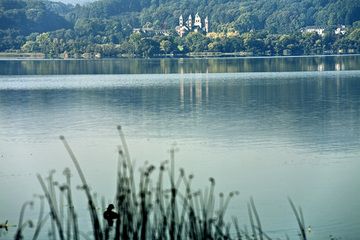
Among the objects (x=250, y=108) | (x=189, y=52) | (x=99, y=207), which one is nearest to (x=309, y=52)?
(x=189, y=52)

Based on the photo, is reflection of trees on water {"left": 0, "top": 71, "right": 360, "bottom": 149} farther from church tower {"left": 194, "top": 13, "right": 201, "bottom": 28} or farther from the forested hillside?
church tower {"left": 194, "top": 13, "right": 201, "bottom": 28}

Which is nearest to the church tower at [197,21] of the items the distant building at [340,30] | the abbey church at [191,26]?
the abbey church at [191,26]

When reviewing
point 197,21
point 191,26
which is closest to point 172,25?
point 197,21

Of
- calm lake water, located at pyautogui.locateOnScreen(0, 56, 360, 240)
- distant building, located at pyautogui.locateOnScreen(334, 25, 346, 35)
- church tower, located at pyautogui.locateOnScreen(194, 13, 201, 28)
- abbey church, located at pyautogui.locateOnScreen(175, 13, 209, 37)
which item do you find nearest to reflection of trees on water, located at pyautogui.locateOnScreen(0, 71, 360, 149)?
calm lake water, located at pyautogui.locateOnScreen(0, 56, 360, 240)

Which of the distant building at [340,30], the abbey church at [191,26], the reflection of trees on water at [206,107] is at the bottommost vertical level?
the reflection of trees on water at [206,107]

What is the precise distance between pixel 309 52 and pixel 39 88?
2883 inches

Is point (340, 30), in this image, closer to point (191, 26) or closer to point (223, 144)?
point (191, 26)

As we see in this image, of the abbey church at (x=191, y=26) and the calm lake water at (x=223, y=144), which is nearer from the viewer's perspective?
the calm lake water at (x=223, y=144)

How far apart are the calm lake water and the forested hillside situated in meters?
73.3

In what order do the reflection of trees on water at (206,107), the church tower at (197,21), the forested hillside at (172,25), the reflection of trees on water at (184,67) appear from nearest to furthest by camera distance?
the reflection of trees on water at (206,107) → the reflection of trees on water at (184,67) → the forested hillside at (172,25) → the church tower at (197,21)

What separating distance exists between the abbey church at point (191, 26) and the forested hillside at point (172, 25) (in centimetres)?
140

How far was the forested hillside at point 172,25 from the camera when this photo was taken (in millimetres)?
102812

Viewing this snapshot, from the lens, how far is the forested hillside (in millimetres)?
102812

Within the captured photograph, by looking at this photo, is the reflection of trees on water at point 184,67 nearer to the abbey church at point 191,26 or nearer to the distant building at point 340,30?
the distant building at point 340,30
